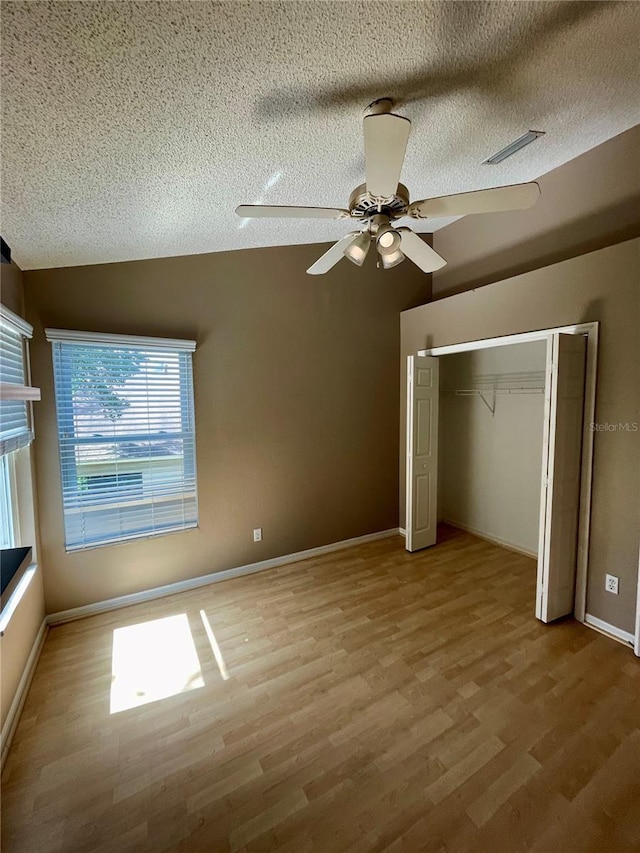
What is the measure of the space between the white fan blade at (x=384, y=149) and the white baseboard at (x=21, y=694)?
9.44ft

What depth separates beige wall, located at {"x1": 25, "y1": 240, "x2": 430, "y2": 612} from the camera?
2.51m

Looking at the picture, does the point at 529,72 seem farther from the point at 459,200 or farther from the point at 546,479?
the point at 546,479

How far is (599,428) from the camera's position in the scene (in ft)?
7.66

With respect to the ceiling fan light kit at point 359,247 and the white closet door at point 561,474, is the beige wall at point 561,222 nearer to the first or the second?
the white closet door at point 561,474

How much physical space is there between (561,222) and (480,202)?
6.19 feet

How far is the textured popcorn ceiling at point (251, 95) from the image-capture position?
0.94 meters

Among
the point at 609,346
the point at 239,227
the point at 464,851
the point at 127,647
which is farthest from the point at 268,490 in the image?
the point at 609,346

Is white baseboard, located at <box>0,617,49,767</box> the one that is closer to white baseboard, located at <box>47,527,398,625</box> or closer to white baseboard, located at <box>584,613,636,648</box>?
white baseboard, located at <box>47,527,398,625</box>

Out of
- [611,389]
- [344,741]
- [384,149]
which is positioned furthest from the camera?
[611,389]

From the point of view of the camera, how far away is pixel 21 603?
77.5 inches

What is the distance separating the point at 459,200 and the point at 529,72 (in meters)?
0.61

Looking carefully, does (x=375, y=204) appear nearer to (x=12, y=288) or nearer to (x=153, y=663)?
(x=12, y=288)

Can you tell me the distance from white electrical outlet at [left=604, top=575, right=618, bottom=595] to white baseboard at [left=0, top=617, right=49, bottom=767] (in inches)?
136

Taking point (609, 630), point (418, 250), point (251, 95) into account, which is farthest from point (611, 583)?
point (251, 95)
